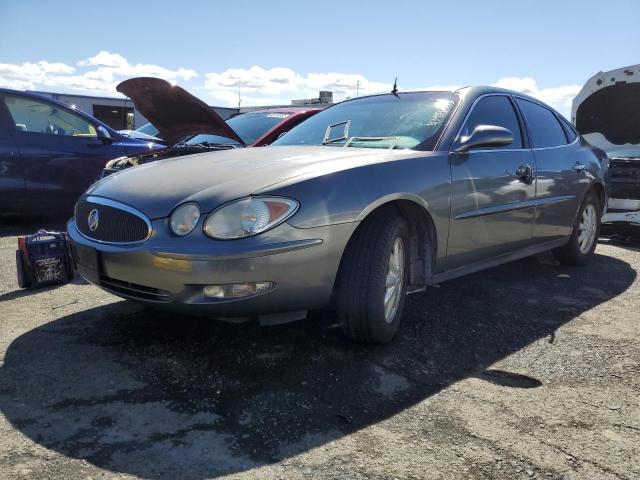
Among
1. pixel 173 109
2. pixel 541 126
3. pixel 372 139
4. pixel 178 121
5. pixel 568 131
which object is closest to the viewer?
pixel 372 139

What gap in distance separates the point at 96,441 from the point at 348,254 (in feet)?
4.63

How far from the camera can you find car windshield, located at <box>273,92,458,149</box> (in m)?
3.41

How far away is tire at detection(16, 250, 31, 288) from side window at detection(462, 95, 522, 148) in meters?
3.06

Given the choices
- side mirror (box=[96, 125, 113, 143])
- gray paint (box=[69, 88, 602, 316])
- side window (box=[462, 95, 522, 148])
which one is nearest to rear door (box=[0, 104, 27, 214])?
side mirror (box=[96, 125, 113, 143])

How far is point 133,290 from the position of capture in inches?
105

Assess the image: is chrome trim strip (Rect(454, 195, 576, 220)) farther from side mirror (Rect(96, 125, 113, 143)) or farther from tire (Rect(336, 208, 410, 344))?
side mirror (Rect(96, 125, 113, 143))

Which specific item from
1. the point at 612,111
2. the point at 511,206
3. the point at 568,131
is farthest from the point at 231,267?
the point at 612,111

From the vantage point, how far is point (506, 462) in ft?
6.66

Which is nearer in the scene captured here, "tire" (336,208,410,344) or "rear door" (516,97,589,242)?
"tire" (336,208,410,344)

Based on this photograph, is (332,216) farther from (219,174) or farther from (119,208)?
(119,208)

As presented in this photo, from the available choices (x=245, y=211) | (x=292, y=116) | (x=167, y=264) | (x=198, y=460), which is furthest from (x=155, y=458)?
(x=292, y=116)

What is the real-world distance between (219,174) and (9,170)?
4.28 m

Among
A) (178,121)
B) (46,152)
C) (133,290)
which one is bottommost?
(133,290)

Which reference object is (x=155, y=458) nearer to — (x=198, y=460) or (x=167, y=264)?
(x=198, y=460)
